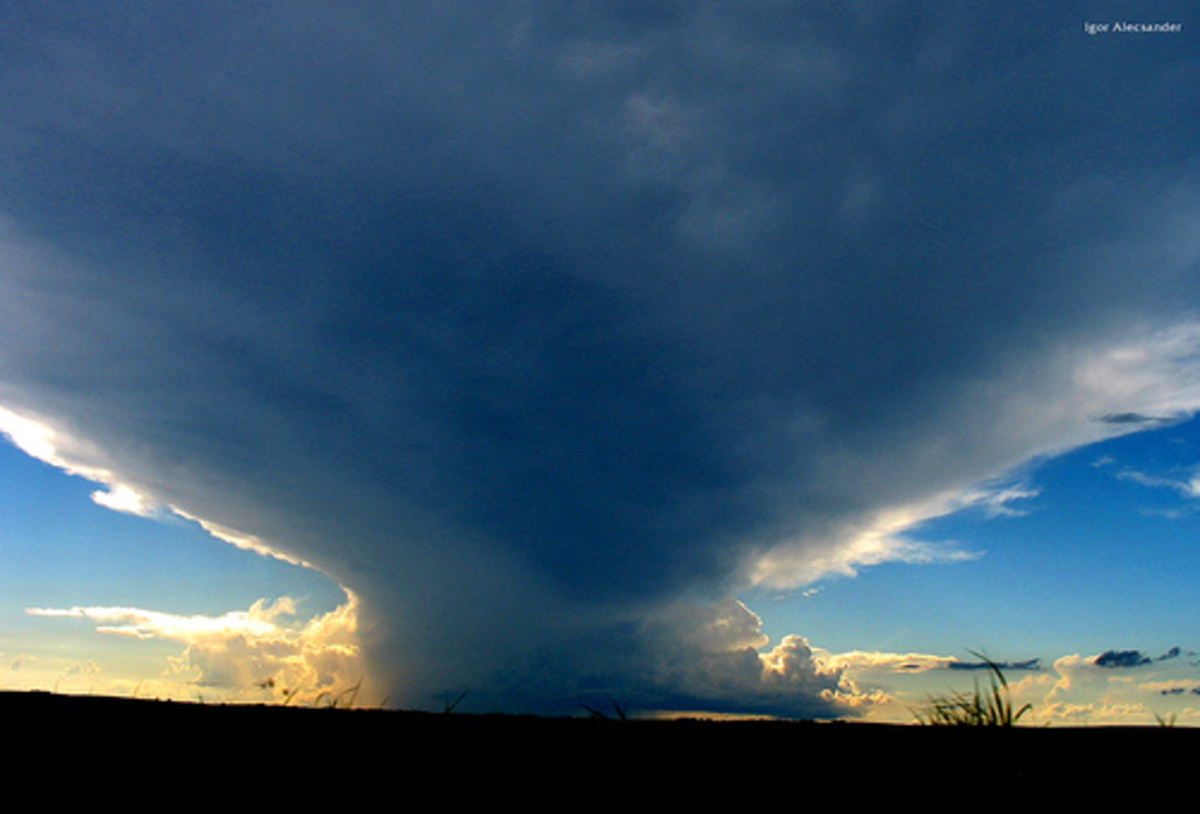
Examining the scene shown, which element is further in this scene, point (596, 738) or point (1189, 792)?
point (596, 738)

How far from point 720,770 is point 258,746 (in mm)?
4424

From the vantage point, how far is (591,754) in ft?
19.9

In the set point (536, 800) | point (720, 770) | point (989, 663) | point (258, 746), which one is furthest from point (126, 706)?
point (989, 663)

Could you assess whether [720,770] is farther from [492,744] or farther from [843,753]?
[492,744]

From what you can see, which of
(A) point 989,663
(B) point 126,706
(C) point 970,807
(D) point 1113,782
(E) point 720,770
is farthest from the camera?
(A) point 989,663

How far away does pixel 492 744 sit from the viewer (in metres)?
Result: 6.37

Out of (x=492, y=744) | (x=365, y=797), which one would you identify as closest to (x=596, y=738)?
(x=492, y=744)

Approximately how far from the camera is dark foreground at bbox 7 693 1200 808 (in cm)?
546

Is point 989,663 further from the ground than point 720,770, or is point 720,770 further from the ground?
point 989,663

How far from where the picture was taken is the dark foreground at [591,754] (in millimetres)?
5457

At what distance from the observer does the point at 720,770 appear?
18.9ft

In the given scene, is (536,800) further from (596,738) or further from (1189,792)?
(1189,792)

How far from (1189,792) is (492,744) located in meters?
6.03

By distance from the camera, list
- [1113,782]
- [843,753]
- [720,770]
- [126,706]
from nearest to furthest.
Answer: [1113,782], [720,770], [843,753], [126,706]
